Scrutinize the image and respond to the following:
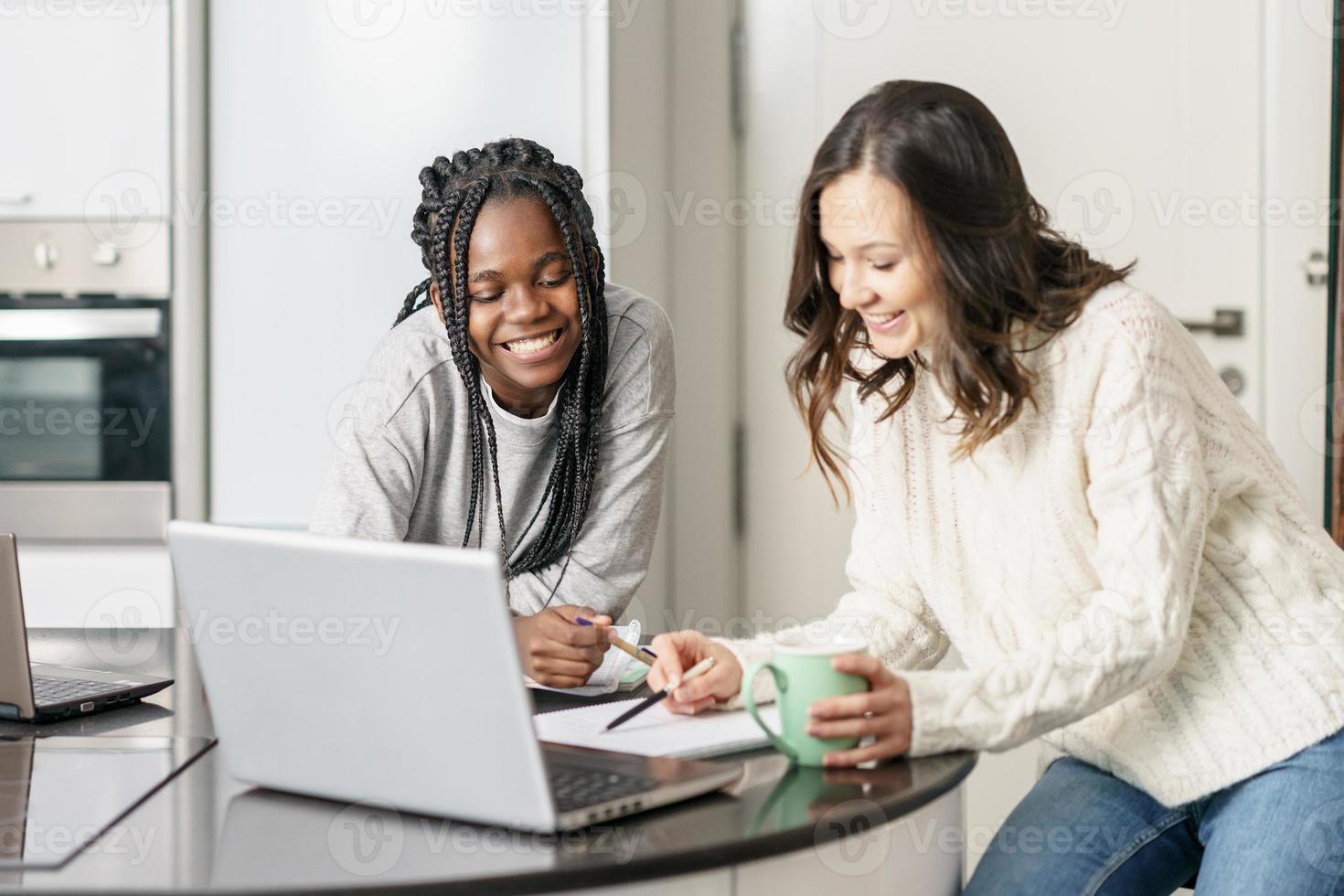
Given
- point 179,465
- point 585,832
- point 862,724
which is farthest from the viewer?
point 179,465

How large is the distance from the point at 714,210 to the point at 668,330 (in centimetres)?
102

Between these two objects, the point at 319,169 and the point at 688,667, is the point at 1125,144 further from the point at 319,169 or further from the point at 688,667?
the point at 688,667

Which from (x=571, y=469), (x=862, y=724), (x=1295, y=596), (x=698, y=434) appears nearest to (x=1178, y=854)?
(x=1295, y=596)

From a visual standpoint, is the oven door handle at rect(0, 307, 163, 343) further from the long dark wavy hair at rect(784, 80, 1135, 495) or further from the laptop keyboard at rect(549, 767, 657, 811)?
the laptop keyboard at rect(549, 767, 657, 811)

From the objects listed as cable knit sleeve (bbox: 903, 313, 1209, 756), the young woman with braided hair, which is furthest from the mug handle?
the young woman with braided hair

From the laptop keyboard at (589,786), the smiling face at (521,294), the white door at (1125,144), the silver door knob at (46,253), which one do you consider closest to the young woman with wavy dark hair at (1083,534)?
the laptop keyboard at (589,786)

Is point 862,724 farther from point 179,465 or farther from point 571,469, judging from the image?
point 179,465

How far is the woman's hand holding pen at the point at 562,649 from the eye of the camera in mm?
1324

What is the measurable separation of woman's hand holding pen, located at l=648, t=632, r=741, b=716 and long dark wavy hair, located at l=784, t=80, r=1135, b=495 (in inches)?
11.9

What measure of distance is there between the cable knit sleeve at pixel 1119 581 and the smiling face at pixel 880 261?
0.54 feet

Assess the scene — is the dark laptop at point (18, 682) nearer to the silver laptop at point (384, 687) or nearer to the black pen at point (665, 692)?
the silver laptop at point (384, 687)

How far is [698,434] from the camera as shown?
9.56ft

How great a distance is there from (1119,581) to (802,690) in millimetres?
303

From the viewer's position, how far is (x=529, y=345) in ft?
5.48
